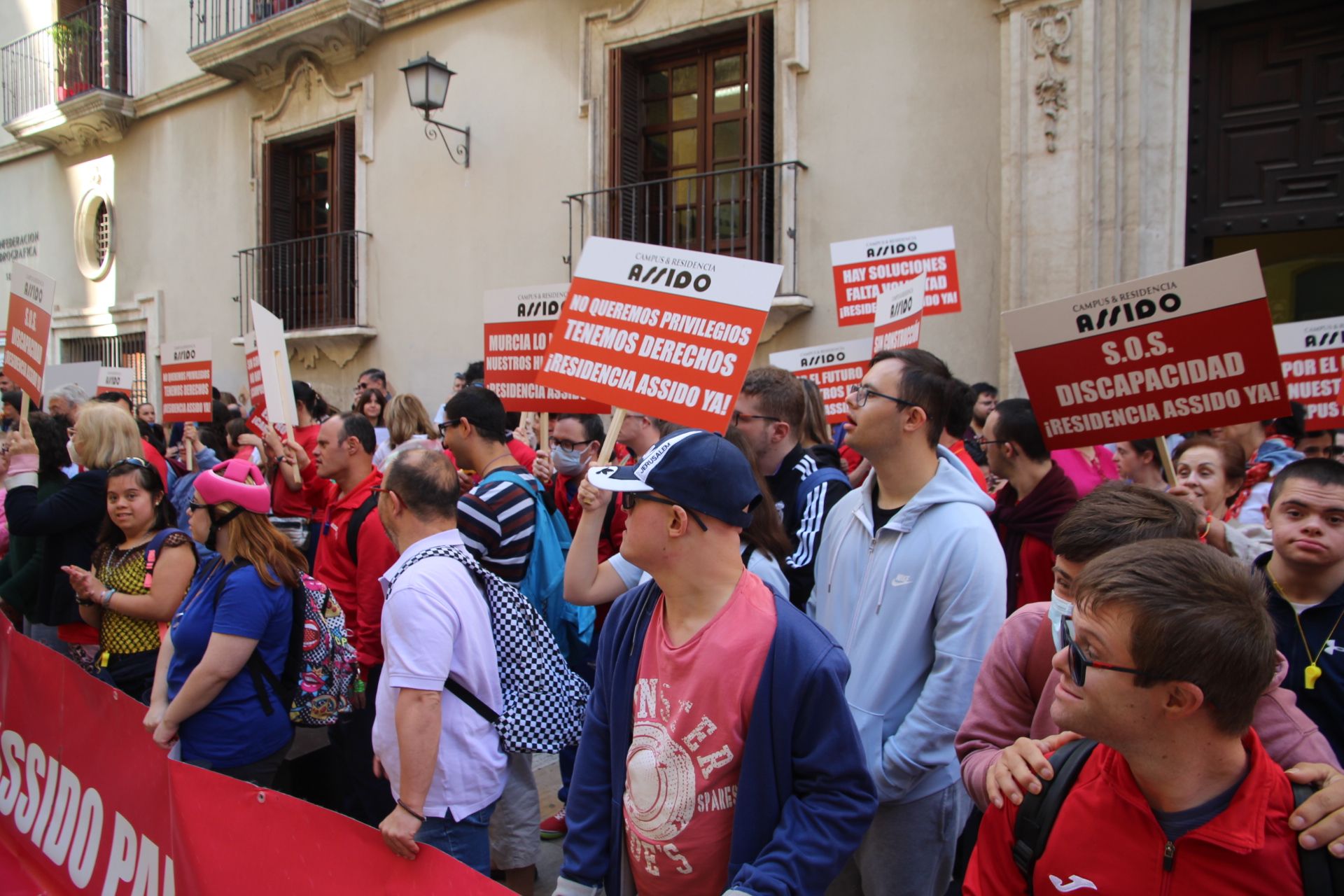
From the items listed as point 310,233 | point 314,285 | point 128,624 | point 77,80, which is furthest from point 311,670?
point 77,80

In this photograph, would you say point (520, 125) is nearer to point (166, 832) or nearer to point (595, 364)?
point (595, 364)

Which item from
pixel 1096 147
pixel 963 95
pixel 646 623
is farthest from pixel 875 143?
pixel 646 623

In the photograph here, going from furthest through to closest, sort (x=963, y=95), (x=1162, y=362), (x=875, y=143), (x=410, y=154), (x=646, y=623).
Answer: (x=410, y=154) < (x=875, y=143) < (x=963, y=95) < (x=1162, y=362) < (x=646, y=623)

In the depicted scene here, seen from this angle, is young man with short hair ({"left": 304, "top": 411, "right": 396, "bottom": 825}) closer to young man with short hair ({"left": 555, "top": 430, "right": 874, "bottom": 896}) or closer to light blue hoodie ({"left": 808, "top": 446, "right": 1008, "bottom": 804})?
young man with short hair ({"left": 555, "top": 430, "right": 874, "bottom": 896})

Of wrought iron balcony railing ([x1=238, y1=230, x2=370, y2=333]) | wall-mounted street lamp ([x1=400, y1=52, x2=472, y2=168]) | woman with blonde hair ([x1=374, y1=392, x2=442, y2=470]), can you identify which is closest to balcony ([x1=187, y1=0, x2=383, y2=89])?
wall-mounted street lamp ([x1=400, y1=52, x2=472, y2=168])

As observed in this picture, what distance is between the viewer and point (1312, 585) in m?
2.28

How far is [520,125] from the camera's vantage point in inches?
438

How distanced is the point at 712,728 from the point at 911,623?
844mm

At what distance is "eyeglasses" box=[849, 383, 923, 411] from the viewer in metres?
2.83

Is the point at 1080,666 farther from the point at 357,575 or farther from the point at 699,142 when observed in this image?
the point at 699,142

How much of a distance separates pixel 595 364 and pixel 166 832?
1983mm

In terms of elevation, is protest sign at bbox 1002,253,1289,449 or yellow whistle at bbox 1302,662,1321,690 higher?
protest sign at bbox 1002,253,1289,449

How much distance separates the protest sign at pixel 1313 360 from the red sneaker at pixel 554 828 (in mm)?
3967

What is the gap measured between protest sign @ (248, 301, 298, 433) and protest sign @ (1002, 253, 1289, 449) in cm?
388
